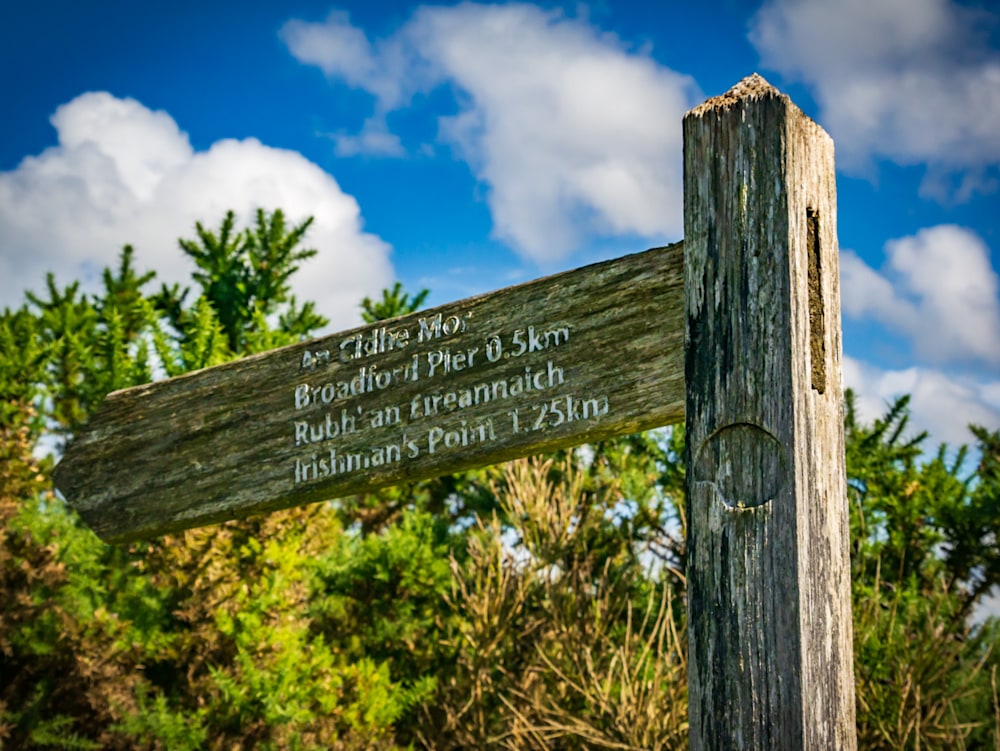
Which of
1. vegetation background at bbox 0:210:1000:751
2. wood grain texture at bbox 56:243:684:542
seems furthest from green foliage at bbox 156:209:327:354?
wood grain texture at bbox 56:243:684:542

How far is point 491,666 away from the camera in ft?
22.7

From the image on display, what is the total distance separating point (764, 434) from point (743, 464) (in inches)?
2.5

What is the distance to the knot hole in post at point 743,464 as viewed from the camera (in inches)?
67.2

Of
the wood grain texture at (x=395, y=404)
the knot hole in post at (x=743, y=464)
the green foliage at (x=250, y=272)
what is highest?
the green foliage at (x=250, y=272)

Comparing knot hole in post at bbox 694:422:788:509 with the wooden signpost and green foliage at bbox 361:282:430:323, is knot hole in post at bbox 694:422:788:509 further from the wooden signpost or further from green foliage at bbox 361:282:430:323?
green foliage at bbox 361:282:430:323

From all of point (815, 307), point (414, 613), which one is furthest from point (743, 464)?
point (414, 613)

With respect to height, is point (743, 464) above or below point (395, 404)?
below

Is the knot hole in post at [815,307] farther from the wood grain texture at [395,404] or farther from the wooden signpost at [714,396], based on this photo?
the wood grain texture at [395,404]

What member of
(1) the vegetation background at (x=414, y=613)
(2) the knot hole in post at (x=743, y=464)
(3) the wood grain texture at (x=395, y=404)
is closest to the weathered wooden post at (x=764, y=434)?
(2) the knot hole in post at (x=743, y=464)

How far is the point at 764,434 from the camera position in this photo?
1.72 m

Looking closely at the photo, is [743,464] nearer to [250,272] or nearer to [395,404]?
[395,404]

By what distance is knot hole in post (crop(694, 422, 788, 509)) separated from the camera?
1.71m

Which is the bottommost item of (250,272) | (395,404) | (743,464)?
(743,464)

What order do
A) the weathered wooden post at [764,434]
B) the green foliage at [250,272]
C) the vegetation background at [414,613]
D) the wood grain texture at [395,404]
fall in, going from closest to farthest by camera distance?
the weathered wooden post at [764,434]
the wood grain texture at [395,404]
the vegetation background at [414,613]
the green foliage at [250,272]
